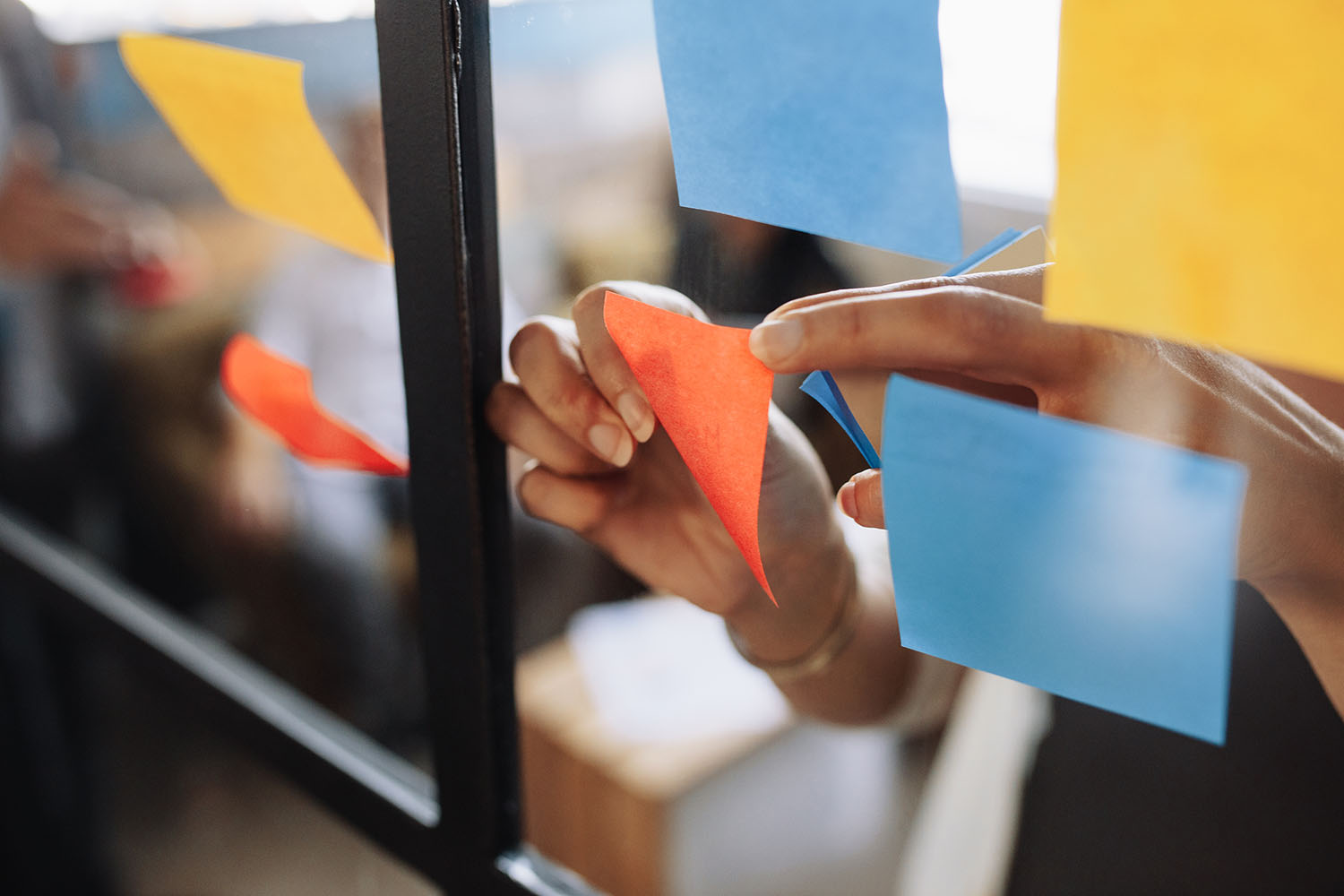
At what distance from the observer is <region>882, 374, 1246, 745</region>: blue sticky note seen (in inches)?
10.3

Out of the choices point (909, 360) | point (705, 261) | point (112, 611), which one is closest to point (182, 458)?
point (112, 611)

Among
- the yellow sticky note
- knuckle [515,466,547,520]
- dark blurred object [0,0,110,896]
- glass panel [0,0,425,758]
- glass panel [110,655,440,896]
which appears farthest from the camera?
dark blurred object [0,0,110,896]

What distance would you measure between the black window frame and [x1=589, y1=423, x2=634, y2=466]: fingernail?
2.7 inches

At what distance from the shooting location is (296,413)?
58 cm

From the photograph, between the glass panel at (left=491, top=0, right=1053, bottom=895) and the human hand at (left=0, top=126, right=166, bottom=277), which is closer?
the glass panel at (left=491, top=0, right=1053, bottom=895)

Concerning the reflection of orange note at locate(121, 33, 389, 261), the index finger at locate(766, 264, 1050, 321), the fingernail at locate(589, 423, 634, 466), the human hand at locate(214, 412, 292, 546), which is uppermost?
the reflection of orange note at locate(121, 33, 389, 261)

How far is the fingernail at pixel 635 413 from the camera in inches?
15.7

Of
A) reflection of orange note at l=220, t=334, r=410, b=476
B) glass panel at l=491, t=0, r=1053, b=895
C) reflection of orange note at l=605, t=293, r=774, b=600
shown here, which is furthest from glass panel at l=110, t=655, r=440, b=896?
reflection of orange note at l=605, t=293, r=774, b=600

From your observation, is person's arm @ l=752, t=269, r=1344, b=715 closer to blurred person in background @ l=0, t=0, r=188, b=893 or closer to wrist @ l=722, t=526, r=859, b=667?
wrist @ l=722, t=526, r=859, b=667

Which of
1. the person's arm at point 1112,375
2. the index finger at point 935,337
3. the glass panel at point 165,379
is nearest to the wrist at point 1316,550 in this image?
the person's arm at point 1112,375

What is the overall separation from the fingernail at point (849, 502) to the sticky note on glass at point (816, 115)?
0.32 ft

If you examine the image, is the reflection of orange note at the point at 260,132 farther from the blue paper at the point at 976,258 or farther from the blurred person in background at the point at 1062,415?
the blue paper at the point at 976,258

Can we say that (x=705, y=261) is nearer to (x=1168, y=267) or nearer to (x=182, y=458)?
(x=1168, y=267)

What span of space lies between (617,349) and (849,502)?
0.40 ft
